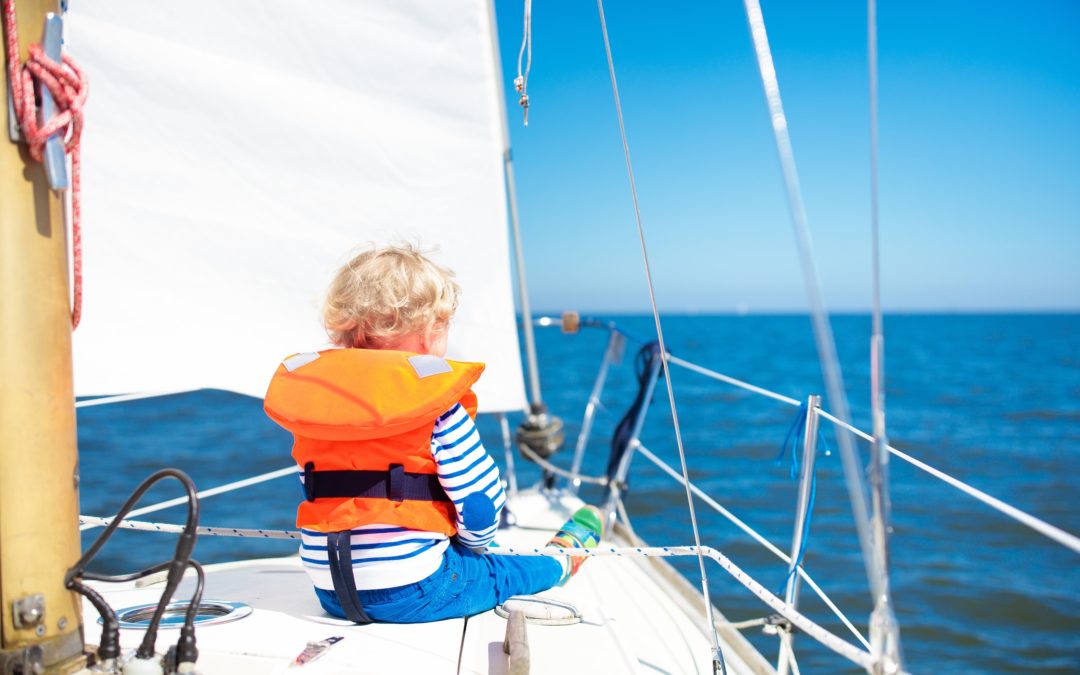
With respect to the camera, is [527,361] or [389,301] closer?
[389,301]

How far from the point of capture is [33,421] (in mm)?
1000

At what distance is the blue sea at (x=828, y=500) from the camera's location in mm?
3844

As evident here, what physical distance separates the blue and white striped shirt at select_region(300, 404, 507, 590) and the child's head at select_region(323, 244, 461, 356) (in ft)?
0.59

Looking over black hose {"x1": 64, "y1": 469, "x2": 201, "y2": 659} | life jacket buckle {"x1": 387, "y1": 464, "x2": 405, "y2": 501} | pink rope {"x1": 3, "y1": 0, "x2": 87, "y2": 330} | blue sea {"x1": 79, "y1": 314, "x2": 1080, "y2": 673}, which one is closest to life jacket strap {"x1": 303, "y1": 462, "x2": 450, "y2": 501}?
life jacket buckle {"x1": 387, "y1": 464, "x2": 405, "y2": 501}

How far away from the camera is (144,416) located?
10.6 m

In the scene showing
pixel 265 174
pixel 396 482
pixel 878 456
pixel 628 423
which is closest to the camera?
pixel 878 456

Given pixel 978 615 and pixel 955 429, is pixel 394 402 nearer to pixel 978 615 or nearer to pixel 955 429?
pixel 978 615

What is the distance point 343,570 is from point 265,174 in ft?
4.18

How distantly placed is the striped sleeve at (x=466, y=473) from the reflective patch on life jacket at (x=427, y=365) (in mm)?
95

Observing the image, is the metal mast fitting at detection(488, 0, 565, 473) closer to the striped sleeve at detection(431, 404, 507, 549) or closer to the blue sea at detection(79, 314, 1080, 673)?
the blue sea at detection(79, 314, 1080, 673)

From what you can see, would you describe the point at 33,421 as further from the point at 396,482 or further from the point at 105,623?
the point at 396,482

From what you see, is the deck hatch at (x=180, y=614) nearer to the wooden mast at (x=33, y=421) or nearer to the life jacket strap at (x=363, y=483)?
the life jacket strap at (x=363, y=483)

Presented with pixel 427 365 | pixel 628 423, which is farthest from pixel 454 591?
pixel 628 423

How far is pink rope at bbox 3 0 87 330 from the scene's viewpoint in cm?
99
